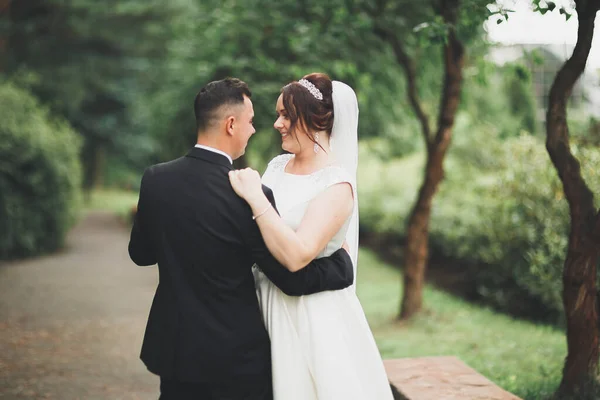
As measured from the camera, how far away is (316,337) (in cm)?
304

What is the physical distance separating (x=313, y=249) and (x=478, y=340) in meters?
5.69

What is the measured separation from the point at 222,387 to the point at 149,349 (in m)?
0.38

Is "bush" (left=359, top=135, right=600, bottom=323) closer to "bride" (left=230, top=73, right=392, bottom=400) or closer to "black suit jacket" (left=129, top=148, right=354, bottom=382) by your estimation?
"bride" (left=230, top=73, right=392, bottom=400)

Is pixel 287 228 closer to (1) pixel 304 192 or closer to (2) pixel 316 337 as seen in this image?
(1) pixel 304 192

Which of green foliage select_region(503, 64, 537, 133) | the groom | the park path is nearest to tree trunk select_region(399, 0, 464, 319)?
the park path

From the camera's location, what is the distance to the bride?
109 inches

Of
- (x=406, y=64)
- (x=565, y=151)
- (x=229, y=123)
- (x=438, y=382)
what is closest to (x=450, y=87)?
(x=406, y=64)

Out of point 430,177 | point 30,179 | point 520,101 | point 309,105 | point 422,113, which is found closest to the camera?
point 309,105

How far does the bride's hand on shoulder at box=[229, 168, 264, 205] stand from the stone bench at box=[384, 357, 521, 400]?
6.84 feet


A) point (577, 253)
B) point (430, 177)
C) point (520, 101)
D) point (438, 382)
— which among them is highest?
point (520, 101)

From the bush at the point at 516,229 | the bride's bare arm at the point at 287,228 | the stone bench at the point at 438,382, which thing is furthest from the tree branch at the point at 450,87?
the bride's bare arm at the point at 287,228

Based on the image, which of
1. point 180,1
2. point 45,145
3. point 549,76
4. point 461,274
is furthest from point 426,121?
point 549,76

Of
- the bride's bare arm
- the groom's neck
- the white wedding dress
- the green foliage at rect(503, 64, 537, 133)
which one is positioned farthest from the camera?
the green foliage at rect(503, 64, 537, 133)

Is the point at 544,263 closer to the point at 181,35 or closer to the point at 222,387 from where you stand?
the point at 222,387
